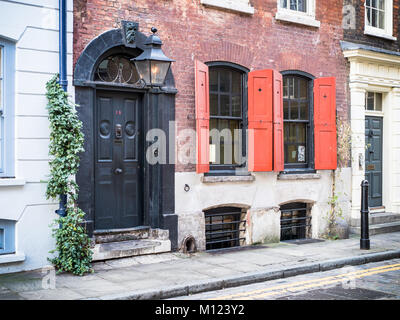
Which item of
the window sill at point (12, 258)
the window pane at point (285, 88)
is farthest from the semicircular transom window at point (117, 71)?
the window pane at point (285, 88)

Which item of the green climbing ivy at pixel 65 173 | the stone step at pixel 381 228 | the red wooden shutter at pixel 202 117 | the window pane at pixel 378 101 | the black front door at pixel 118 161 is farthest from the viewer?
the window pane at pixel 378 101

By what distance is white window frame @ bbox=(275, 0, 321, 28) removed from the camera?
443 inches

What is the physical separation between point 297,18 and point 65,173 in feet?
21.0

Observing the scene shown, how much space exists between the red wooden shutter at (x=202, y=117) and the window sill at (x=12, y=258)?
11.4 ft

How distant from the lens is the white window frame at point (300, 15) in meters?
11.3

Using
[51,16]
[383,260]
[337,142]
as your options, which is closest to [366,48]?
[337,142]

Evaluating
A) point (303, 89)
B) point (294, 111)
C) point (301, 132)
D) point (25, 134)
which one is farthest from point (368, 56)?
point (25, 134)

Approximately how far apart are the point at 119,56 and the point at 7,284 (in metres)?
Answer: 4.25

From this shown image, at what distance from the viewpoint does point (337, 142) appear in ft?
39.9

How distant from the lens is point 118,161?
916 cm

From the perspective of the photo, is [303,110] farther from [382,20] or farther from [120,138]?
[120,138]

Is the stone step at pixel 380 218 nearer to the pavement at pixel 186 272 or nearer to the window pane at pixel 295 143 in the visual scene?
the pavement at pixel 186 272

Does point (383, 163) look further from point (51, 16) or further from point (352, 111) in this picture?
point (51, 16)

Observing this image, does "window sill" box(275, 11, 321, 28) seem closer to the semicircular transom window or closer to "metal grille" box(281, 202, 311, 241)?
the semicircular transom window
